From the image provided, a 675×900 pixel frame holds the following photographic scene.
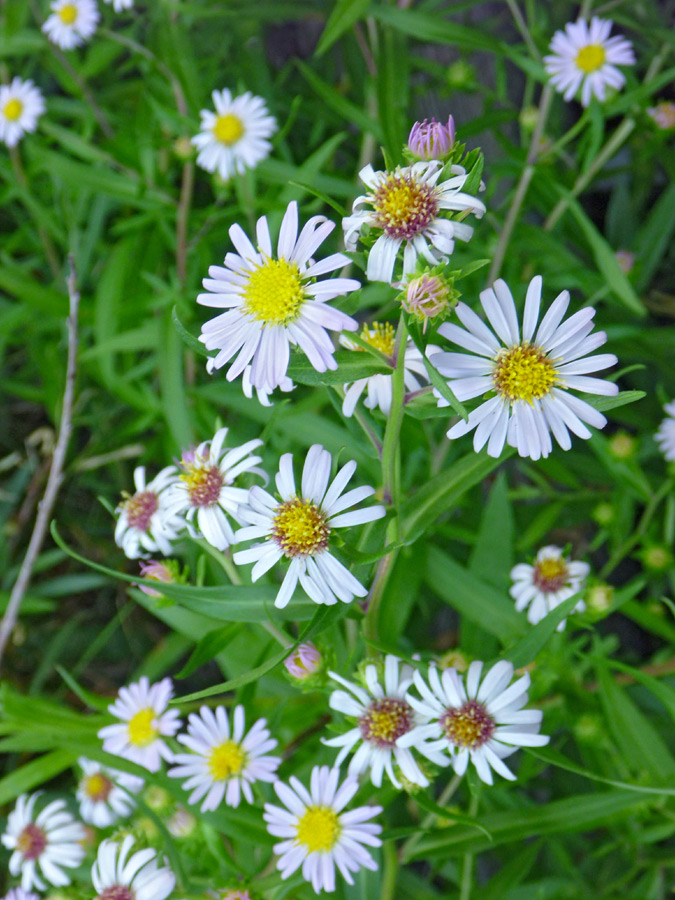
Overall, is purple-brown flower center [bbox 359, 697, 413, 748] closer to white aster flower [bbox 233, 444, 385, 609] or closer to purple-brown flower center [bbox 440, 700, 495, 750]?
purple-brown flower center [bbox 440, 700, 495, 750]

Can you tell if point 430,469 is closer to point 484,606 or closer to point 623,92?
point 484,606

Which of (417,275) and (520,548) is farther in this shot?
(520,548)

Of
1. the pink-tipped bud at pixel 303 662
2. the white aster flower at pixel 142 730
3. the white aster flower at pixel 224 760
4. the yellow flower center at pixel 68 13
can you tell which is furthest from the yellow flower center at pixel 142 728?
the yellow flower center at pixel 68 13

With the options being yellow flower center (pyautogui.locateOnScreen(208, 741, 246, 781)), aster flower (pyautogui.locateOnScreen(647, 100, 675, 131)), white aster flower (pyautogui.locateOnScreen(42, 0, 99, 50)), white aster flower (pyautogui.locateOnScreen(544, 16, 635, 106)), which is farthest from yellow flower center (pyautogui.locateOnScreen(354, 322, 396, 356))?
white aster flower (pyautogui.locateOnScreen(42, 0, 99, 50))

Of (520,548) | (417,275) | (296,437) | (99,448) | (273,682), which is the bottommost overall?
(273,682)

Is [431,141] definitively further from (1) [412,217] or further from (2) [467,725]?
(2) [467,725]

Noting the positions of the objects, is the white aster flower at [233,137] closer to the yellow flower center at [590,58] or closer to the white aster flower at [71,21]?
the white aster flower at [71,21]

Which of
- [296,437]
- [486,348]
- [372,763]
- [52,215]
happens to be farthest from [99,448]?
[486,348]
